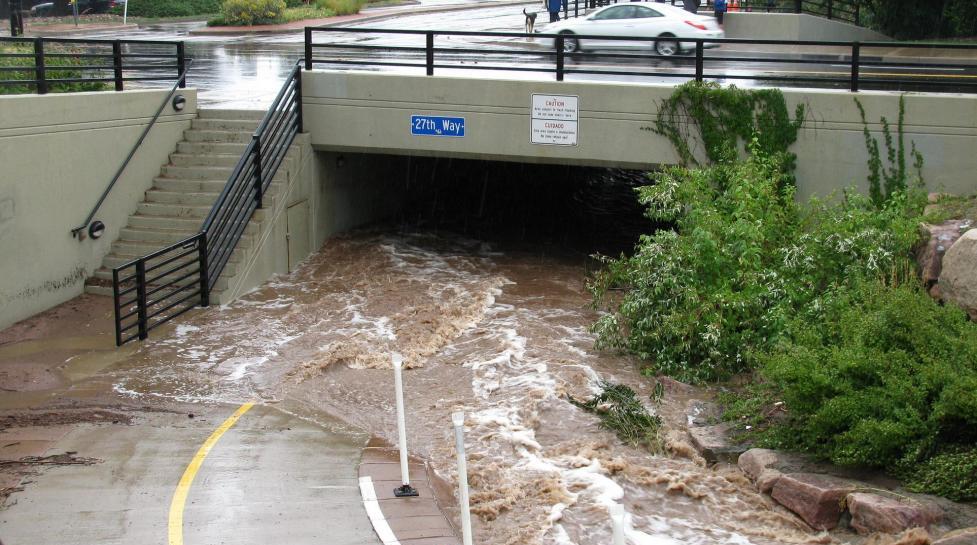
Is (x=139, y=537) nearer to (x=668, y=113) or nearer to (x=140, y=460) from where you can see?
(x=140, y=460)

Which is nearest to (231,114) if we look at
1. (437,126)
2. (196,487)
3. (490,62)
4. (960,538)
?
(437,126)

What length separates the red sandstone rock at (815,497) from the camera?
28.6ft

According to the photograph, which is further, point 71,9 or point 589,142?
point 71,9

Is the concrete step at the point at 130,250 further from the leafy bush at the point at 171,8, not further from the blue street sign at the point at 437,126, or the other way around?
the leafy bush at the point at 171,8

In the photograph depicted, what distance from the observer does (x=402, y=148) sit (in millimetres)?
17484

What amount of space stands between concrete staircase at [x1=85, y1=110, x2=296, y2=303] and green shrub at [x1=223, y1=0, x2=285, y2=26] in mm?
19665

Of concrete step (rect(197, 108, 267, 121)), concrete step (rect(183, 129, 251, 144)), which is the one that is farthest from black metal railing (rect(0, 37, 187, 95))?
concrete step (rect(183, 129, 251, 144))

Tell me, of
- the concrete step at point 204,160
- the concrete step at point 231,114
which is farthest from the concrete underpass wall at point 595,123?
the concrete step at point 204,160

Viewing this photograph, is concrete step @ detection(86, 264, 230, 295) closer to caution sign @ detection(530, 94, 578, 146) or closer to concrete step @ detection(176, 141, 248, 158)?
concrete step @ detection(176, 141, 248, 158)

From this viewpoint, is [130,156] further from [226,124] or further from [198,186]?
[226,124]

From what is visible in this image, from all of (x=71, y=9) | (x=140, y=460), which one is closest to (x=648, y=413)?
(x=140, y=460)

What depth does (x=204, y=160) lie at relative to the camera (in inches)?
676

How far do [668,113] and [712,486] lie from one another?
8.21 m

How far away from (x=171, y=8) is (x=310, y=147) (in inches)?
1051
